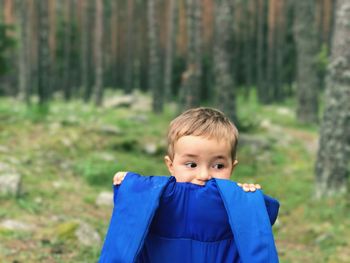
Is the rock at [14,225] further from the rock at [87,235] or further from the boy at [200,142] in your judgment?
the boy at [200,142]

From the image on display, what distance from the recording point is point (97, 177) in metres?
8.20

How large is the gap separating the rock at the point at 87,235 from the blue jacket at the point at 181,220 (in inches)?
109

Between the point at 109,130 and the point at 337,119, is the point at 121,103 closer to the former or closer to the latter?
the point at 109,130

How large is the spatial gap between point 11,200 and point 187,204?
4171 mm

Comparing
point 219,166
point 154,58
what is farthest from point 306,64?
point 219,166

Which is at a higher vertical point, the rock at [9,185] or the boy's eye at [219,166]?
the boy's eye at [219,166]

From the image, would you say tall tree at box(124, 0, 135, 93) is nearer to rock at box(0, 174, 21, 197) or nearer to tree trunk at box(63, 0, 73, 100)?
tree trunk at box(63, 0, 73, 100)

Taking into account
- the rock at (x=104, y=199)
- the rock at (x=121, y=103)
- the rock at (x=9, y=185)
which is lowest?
the rock at (x=121, y=103)

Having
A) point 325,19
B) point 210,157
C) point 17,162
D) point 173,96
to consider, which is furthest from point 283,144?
point 325,19

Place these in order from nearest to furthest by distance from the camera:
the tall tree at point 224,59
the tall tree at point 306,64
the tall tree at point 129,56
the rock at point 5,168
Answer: the rock at point 5,168, the tall tree at point 224,59, the tall tree at point 306,64, the tall tree at point 129,56

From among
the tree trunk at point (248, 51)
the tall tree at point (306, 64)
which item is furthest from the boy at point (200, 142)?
the tree trunk at point (248, 51)

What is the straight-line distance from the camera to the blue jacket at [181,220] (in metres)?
2.20

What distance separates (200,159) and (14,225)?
3345mm

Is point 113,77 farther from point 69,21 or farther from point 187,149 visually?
point 187,149
